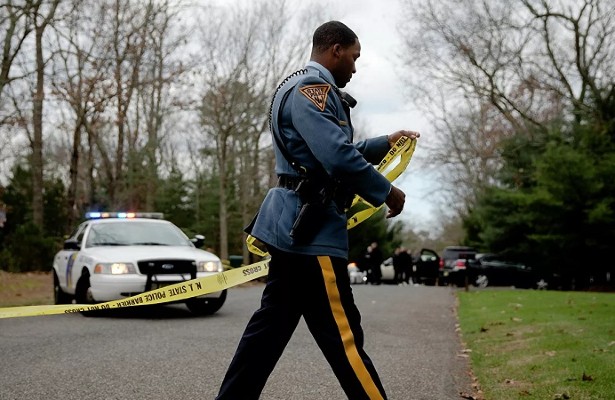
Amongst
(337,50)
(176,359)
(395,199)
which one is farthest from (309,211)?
(176,359)

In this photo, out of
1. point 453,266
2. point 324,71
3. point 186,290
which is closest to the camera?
point 324,71

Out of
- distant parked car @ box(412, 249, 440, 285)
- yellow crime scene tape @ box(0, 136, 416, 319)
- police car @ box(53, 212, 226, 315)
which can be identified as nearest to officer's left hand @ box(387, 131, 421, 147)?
yellow crime scene tape @ box(0, 136, 416, 319)

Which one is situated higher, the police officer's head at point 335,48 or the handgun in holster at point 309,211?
the police officer's head at point 335,48

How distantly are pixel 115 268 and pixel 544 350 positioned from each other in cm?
618

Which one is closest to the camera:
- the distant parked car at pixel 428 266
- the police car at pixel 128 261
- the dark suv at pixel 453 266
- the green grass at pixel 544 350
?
the green grass at pixel 544 350

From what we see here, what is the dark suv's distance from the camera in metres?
28.6

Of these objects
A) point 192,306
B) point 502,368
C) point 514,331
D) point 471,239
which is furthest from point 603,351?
point 471,239

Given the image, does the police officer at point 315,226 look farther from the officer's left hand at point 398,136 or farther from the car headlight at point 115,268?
the car headlight at point 115,268

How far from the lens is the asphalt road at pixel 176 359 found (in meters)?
5.70

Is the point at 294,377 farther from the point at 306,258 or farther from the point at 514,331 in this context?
the point at 514,331

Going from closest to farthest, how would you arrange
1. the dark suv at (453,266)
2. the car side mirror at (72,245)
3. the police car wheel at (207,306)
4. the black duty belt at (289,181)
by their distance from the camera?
the black duty belt at (289,181) → the police car wheel at (207,306) → the car side mirror at (72,245) → the dark suv at (453,266)

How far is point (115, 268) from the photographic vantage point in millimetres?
11438

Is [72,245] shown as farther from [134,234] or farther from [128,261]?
[128,261]

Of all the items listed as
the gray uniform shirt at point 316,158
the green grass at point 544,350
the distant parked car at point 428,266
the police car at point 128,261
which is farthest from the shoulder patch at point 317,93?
the distant parked car at point 428,266
